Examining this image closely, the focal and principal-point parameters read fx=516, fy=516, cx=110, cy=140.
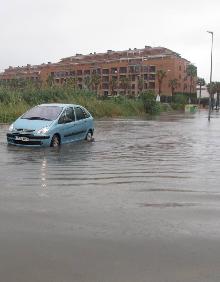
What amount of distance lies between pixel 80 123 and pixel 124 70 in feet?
401

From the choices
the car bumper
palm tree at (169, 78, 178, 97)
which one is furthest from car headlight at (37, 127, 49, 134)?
palm tree at (169, 78, 178, 97)

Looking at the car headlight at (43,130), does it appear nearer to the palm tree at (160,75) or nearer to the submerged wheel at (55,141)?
the submerged wheel at (55,141)

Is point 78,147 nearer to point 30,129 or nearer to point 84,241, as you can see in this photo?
point 30,129

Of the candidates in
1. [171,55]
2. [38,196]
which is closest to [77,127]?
[38,196]

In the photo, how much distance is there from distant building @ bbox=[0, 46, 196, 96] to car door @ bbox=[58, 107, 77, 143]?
96.5 metres

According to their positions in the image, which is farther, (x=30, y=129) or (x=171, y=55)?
(x=171, y=55)

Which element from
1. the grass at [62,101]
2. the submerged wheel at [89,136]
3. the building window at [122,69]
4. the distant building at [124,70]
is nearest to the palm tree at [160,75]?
the distant building at [124,70]

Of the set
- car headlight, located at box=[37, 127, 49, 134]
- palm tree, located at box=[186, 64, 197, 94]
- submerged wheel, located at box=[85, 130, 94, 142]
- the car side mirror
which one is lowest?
submerged wheel, located at box=[85, 130, 94, 142]

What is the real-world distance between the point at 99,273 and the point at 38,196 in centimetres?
367

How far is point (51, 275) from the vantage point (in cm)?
470

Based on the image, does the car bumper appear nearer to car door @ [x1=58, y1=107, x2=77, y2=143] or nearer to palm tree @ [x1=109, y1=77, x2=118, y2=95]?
car door @ [x1=58, y1=107, x2=77, y2=143]

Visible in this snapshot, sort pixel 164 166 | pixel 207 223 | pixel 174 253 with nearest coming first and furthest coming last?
pixel 174 253 < pixel 207 223 < pixel 164 166

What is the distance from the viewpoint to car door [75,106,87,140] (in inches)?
727

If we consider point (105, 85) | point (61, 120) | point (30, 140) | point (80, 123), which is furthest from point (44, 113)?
point (105, 85)
